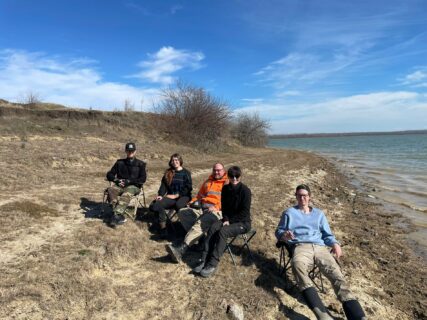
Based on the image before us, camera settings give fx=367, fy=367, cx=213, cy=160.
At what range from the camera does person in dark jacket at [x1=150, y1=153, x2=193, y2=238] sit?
702cm

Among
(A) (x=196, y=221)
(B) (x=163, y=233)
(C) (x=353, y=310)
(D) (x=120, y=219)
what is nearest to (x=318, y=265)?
(C) (x=353, y=310)

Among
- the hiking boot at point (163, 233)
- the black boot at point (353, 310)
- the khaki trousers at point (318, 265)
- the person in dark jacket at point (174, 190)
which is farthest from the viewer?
the person in dark jacket at point (174, 190)

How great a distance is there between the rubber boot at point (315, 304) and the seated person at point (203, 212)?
78.6 inches

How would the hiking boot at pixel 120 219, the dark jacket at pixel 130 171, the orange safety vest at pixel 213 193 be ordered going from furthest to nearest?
the dark jacket at pixel 130 171, the hiking boot at pixel 120 219, the orange safety vest at pixel 213 193

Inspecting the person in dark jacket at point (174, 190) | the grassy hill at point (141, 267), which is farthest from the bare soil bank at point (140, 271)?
the person in dark jacket at point (174, 190)

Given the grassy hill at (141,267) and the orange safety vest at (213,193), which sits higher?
the orange safety vest at (213,193)

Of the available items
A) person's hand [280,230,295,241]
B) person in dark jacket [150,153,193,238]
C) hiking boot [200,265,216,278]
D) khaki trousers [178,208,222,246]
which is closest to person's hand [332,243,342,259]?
person's hand [280,230,295,241]

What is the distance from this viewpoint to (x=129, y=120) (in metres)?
31.5

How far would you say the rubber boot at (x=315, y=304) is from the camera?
14.5 ft

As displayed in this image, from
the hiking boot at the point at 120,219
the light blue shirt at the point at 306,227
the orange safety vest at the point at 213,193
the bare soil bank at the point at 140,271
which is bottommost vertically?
the bare soil bank at the point at 140,271

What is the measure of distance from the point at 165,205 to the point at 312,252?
299cm

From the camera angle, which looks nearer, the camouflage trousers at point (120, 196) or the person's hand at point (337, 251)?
the person's hand at point (337, 251)

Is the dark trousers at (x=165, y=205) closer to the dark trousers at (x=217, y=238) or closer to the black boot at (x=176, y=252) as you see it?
the black boot at (x=176, y=252)

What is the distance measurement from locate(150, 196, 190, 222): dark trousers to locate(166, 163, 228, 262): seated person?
0.28 meters
